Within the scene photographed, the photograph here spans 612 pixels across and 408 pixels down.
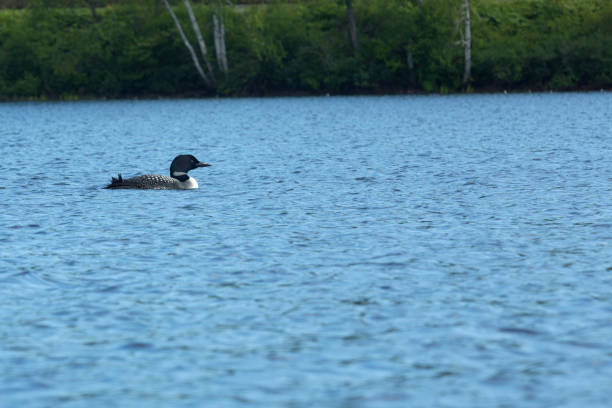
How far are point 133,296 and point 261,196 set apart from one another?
12.2m

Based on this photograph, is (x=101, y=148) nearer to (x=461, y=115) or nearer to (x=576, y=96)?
(x=461, y=115)

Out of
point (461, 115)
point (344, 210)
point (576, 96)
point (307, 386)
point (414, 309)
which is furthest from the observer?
point (576, 96)

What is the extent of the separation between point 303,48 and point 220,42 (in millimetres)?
9613

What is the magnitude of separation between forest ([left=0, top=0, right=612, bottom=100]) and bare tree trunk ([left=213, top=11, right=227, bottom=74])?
6.2 inches

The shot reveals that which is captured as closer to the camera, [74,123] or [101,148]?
[101,148]

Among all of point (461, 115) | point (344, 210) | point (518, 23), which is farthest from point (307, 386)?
point (518, 23)

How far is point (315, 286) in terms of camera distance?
48.8 ft

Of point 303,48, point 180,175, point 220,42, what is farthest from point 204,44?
point 180,175

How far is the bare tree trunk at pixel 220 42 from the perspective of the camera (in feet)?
357

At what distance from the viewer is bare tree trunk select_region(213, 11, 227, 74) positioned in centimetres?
10869

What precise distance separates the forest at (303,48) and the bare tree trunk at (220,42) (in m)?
0.16

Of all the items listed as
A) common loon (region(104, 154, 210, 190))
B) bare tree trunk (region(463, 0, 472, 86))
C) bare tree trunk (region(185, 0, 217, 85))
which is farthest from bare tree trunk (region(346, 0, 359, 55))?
common loon (region(104, 154, 210, 190))

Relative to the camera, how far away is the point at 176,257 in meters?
17.5

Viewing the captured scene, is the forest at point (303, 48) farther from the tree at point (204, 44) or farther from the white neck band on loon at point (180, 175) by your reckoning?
the white neck band on loon at point (180, 175)
